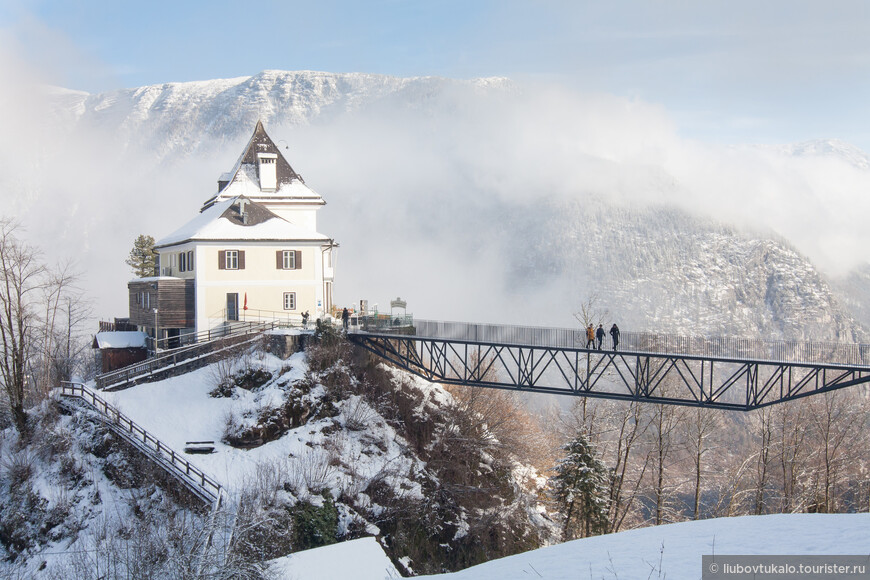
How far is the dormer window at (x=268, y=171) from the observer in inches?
2184

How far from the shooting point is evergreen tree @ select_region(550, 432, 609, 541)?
35.0 metres

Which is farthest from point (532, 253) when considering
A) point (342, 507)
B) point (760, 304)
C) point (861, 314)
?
point (342, 507)

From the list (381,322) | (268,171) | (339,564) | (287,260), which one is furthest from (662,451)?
(268,171)

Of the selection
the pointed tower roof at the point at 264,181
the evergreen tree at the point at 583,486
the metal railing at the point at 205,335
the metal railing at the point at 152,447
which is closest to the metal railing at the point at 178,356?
the metal railing at the point at 205,335

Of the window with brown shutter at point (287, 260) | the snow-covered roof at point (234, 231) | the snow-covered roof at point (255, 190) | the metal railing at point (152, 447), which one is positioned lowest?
the metal railing at point (152, 447)

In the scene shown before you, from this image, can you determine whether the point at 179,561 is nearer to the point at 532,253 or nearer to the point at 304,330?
the point at 304,330

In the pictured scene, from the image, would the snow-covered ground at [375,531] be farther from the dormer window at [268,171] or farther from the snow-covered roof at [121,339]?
the dormer window at [268,171]

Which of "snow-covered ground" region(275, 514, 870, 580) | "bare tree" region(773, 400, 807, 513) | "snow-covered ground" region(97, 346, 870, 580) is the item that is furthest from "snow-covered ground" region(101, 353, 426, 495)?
"bare tree" region(773, 400, 807, 513)

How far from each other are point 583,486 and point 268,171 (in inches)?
1443

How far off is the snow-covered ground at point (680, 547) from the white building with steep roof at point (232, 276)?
2987 centimetres

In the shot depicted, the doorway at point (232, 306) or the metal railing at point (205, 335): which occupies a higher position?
the doorway at point (232, 306)

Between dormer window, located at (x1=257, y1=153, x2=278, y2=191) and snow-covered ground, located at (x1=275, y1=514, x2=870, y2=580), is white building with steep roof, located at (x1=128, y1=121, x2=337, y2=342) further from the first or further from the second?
snow-covered ground, located at (x1=275, y1=514, x2=870, y2=580)

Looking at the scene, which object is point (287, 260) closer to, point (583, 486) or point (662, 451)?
point (583, 486)

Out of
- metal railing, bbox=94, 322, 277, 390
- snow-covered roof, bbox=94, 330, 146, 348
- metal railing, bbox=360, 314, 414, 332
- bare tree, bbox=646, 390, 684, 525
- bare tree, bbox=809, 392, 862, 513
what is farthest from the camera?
snow-covered roof, bbox=94, 330, 146, 348
